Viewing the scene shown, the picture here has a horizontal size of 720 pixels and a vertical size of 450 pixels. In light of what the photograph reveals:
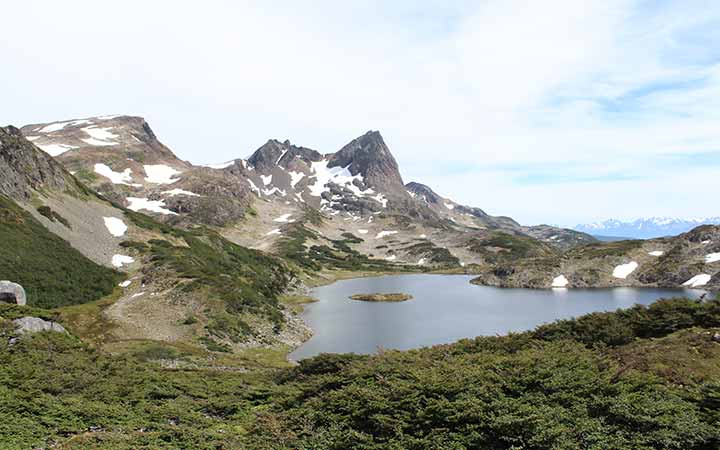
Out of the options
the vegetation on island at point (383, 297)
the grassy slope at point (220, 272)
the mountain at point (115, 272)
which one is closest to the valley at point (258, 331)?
the mountain at point (115, 272)

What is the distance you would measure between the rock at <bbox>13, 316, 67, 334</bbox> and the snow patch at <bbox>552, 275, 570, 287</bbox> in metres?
152

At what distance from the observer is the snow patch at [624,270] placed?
498 feet

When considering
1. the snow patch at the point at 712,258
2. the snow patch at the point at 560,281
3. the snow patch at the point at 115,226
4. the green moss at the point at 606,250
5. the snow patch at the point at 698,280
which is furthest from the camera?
the green moss at the point at 606,250

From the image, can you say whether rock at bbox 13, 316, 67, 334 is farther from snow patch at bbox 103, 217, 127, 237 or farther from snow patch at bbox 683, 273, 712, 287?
snow patch at bbox 683, 273, 712, 287

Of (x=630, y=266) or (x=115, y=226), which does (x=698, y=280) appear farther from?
(x=115, y=226)

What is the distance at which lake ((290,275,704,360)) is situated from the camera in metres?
71.9

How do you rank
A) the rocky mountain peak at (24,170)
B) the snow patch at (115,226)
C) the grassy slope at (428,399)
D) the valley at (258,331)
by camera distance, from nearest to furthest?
the grassy slope at (428,399), the valley at (258,331), the rocky mountain peak at (24,170), the snow patch at (115,226)

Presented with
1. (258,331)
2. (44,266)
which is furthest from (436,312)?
(44,266)

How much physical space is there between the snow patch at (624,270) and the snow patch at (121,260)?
157 metres

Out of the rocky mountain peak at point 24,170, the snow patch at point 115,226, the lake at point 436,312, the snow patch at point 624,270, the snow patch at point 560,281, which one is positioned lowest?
the lake at point 436,312

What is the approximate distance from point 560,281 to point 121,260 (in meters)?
142

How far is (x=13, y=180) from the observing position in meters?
92.6

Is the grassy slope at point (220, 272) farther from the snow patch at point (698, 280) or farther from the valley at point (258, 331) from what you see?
the snow patch at point (698, 280)

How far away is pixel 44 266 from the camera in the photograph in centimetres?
6969
